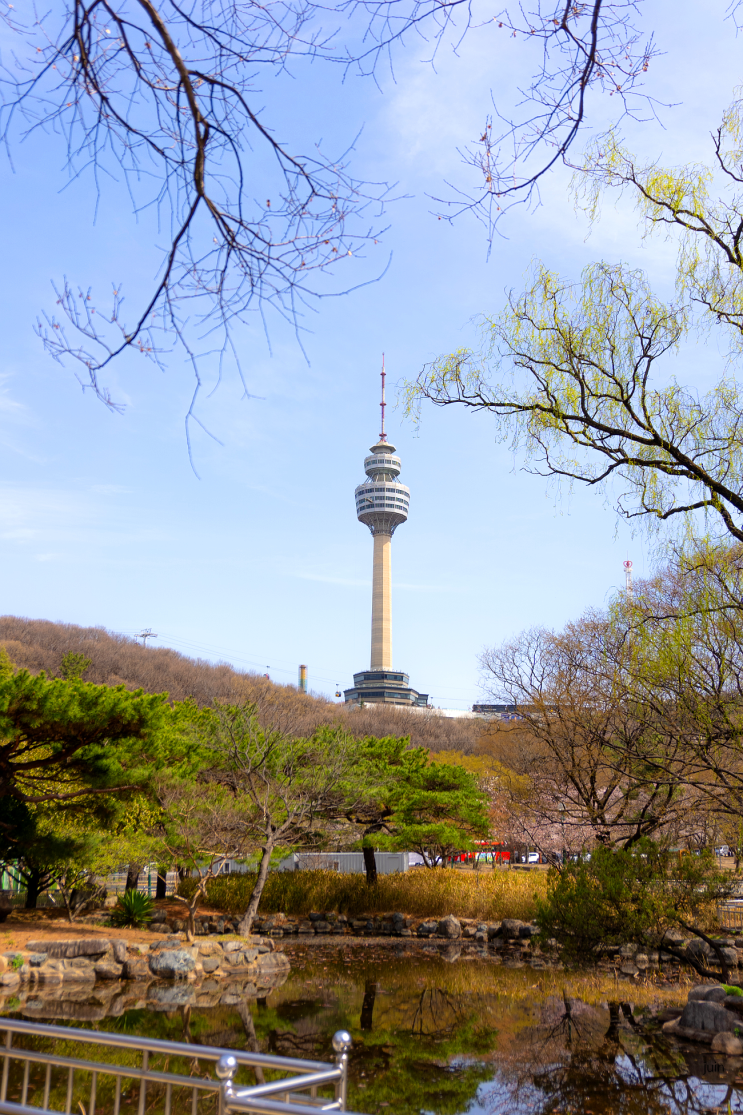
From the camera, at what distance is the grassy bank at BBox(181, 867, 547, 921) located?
21703 millimetres

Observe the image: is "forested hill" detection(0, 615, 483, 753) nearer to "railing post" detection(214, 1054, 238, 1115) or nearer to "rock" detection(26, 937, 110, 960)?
"rock" detection(26, 937, 110, 960)

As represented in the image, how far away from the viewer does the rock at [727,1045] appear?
9.24m

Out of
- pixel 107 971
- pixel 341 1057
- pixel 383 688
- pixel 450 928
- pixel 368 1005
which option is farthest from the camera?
pixel 383 688

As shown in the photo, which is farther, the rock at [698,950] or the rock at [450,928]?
the rock at [450,928]

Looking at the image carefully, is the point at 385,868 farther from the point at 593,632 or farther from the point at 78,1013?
the point at 78,1013

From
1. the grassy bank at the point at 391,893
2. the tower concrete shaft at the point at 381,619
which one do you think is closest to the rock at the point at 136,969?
the grassy bank at the point at 391,893

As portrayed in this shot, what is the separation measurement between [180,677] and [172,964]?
4415 cm

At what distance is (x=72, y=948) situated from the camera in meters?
14.0

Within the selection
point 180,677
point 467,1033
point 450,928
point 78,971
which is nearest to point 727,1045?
point 467,1033

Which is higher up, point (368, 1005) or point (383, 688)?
point (383, 688)

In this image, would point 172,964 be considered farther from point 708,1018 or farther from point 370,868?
point 370,868

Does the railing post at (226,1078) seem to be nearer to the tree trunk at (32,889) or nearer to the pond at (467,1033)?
the pond at (467,1033)

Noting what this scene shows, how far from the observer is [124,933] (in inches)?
617

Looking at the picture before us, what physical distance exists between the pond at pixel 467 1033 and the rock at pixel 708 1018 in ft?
1.40
